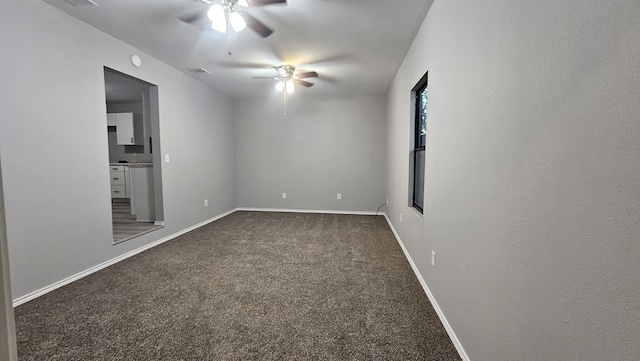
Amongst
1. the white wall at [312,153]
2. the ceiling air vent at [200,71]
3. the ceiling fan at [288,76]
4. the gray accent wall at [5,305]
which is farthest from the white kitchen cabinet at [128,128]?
the gray accent wall at [5,305]

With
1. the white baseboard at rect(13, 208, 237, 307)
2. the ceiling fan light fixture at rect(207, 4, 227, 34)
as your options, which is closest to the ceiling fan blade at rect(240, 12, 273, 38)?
the ceiling fan light fixture at rect(207, 4, 227, 34)

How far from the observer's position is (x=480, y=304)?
133 cm

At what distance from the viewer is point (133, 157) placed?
23.0 ft

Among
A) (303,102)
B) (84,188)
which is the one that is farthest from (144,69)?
(303,102)

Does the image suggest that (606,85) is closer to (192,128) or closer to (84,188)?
(84,188)

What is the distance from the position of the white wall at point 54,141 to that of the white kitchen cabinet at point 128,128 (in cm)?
358

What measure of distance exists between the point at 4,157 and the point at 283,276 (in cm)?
243

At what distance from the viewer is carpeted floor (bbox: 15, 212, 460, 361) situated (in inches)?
63.8

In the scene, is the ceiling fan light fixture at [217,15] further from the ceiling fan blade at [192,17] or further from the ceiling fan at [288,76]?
the ceiling fan at [288,76]

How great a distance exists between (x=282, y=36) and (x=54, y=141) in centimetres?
237

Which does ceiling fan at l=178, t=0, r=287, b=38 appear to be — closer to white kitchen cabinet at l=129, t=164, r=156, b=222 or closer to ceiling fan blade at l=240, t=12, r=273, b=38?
ceiling fan blade at l=240, t=12, r=273, b=38

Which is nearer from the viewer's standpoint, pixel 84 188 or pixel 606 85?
pixel 606 85

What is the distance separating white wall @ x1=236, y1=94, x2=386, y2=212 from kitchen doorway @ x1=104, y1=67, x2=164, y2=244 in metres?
1.94

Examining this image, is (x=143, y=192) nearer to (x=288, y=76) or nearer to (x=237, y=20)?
(x=288, y=76)
